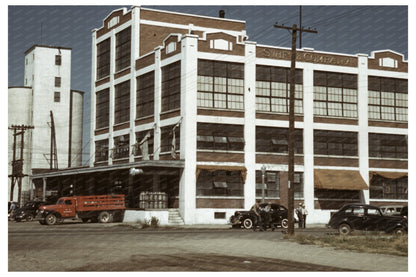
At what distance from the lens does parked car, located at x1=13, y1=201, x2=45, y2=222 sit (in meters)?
46.8

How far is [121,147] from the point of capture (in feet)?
171

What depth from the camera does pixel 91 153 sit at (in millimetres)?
58594

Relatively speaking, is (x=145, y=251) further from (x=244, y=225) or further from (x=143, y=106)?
(x=143, y=106)

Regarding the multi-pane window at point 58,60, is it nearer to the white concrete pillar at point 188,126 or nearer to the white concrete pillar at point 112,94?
the white concrete pillar at point 112,94

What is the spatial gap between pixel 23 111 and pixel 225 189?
132ft

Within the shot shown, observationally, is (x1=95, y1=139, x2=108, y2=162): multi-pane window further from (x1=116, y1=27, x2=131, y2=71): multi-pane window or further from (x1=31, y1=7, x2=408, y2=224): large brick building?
(x1=116, y1=27, x2=131, y2=71): multi-pane window

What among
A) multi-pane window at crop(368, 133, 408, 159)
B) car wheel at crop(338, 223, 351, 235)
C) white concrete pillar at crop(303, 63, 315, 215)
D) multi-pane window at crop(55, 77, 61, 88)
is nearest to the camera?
car wheel at crop(338, 223, 351, 235)

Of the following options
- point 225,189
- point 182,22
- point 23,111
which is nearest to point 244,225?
point 225,189

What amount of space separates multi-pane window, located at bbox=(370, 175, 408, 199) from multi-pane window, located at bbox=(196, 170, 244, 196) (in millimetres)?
12373

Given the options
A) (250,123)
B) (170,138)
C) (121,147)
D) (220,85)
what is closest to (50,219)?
(170,138)

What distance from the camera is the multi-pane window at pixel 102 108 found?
185 ft

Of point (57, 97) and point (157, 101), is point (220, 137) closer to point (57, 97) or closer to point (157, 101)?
point (157, 101)

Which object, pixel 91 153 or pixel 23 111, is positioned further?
pixel 23 111

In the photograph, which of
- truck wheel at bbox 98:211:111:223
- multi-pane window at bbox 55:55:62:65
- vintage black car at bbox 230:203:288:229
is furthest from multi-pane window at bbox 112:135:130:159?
multi-pane window at bbox 55:55:62:65
